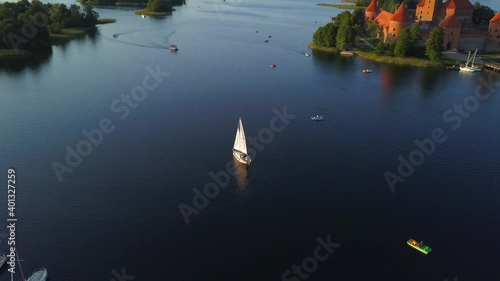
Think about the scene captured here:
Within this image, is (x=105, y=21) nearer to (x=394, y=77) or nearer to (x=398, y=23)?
(x=398, y=23)

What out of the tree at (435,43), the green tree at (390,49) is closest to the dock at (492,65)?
the tree at (435,43)

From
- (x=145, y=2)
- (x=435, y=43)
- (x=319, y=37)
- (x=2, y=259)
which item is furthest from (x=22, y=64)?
(x=145, y=2)

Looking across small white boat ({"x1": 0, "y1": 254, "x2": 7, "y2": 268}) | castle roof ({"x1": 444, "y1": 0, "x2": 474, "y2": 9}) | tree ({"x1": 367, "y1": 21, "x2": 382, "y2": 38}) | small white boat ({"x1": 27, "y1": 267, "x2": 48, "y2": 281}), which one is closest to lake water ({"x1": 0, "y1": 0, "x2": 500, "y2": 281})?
small white boat ({"x1": 27, "y1": 267, "x2": 48, "y2": 281})

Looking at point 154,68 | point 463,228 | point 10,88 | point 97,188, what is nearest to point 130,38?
point 154,68

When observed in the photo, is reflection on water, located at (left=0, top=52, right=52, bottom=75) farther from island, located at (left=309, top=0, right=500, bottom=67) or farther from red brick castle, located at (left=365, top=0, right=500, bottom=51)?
red brick castle, located at (left=365, top=0, right=500, bottom=51)

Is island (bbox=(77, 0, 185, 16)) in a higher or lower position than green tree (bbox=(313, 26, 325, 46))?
higher

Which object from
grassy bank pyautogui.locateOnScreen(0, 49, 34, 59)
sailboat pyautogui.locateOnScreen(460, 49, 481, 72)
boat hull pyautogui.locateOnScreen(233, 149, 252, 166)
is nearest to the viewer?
boat hull pyautogui.locateOnScreen(233, 149, 252, 166)

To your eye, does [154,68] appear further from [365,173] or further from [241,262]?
[241,262]
